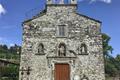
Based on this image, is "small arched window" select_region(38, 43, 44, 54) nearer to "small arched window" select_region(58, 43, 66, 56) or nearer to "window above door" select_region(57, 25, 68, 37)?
"small arched window" select_region(58, 43, 66, 56)

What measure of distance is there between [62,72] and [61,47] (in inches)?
99.0

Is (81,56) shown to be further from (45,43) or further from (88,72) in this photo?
(45,43)

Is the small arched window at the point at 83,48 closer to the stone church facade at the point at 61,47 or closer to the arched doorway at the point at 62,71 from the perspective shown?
the stone church facade at the point at 61,47

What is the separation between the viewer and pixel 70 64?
2622cm

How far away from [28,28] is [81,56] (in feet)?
20.1

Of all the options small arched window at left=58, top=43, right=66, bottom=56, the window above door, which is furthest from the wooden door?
the window above door

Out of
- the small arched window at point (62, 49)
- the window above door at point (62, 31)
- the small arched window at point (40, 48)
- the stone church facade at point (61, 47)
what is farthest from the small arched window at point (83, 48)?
the small arched window at point (40, 48)

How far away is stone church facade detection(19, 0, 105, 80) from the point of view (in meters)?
25.9

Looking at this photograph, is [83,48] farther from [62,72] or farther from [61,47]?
[62,72]

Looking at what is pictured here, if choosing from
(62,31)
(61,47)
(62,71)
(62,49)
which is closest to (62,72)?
(62,71)

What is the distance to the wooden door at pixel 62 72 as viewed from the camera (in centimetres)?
2611

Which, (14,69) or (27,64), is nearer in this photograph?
(27,64)

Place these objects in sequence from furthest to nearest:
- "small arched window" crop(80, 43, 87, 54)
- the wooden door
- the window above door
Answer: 1. the window above door
2. "small arched window" crop(80, 43, 87, 54)
3. the wooden door

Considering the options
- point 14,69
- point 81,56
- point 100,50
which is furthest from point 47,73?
point 14,69
